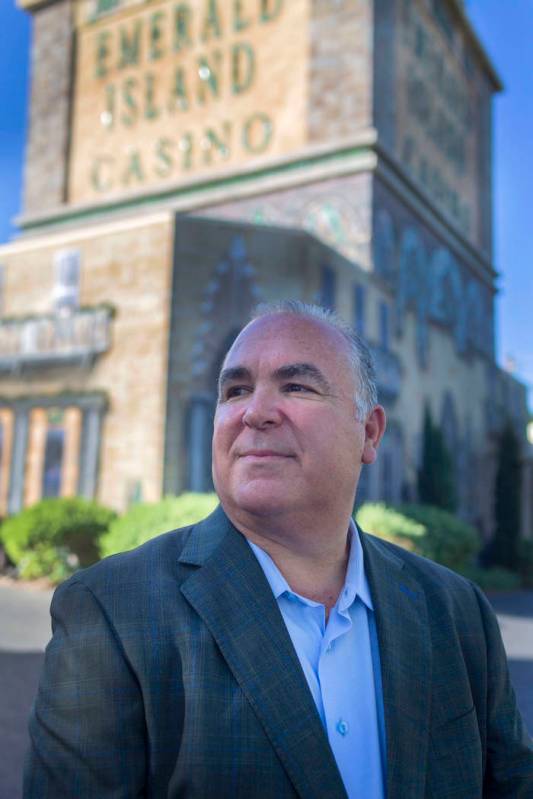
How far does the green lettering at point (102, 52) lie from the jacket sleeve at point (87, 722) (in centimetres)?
2098

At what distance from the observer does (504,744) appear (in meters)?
2.12

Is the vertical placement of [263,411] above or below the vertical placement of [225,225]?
below

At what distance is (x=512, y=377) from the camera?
2480 centimetres

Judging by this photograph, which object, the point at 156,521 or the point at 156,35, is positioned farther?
the point at 156,35

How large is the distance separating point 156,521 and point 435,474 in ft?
31.7

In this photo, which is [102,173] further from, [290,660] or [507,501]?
[290,660]

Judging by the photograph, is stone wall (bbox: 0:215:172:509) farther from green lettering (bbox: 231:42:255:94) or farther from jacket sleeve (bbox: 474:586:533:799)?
jacket sleeve (bbox: 474:586:533:799)

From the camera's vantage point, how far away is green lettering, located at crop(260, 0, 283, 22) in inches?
691

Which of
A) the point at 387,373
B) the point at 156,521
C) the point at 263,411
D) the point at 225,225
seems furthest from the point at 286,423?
the point at 387,373

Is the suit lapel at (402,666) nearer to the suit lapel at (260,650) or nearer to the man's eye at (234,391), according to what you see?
the suit lapel at (260,650)

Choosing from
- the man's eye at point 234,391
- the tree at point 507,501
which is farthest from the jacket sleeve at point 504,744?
the tree at point 507,501

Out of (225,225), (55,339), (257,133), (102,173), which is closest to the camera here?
(225,225)

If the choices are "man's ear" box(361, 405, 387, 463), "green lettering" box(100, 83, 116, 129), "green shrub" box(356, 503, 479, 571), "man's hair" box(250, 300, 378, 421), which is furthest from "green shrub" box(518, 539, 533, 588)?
"man's hair" box(250, 300, 378, 421)

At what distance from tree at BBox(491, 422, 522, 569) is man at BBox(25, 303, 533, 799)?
58.5 ft
